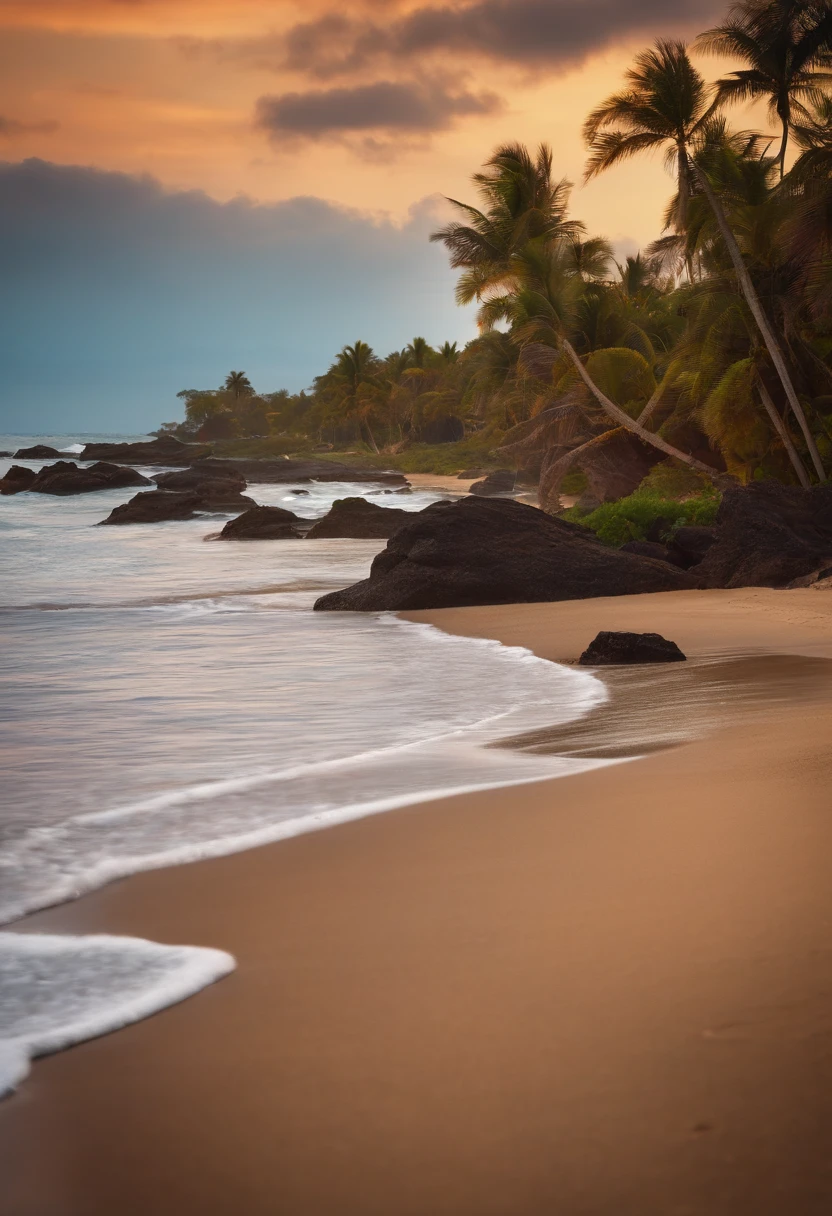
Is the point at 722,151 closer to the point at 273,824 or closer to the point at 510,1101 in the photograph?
the point at 273,824

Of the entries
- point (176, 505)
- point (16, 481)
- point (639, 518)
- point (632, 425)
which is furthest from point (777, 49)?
point (16, 481)

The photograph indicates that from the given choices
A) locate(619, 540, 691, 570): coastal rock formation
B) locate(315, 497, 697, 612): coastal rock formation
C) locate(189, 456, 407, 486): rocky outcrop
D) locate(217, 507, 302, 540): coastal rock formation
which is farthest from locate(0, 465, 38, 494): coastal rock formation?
locate(315, 497, 697, 612): coastal rock formation

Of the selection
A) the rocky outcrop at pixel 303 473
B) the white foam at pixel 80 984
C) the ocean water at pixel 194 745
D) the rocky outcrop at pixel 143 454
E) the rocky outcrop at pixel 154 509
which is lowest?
the white foam at pixel 80 984

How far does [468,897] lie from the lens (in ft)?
8.71

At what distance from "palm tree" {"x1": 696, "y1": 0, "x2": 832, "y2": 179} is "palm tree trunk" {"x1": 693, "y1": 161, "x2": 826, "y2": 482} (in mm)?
3704

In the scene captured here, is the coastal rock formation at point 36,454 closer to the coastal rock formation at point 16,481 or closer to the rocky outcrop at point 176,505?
the coastal rock formation at point 16,481

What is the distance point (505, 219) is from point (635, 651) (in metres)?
28.7

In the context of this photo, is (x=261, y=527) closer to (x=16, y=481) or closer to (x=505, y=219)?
(x=505, y=219)

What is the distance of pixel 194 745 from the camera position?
4895 mm

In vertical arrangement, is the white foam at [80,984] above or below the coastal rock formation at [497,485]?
below

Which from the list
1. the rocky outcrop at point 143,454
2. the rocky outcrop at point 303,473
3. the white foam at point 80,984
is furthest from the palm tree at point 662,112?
the rocky outcrop at point 143,454

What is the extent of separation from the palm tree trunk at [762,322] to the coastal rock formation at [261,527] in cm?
1049

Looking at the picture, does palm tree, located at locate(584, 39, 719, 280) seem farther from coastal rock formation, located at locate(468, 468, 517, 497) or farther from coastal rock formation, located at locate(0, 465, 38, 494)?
coastal rock formation, located at locate(0, 465, 38, 494)

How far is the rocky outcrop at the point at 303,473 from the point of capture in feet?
175
